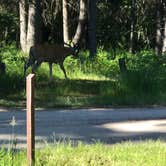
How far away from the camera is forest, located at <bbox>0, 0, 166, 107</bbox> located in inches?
614

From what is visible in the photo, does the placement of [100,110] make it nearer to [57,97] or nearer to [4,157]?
[57,97]

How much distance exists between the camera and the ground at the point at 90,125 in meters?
9.52

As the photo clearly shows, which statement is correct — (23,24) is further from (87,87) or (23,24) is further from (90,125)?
(90,125)

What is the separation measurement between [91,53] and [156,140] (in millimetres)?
16424

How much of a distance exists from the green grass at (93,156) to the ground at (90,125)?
43.3 inches

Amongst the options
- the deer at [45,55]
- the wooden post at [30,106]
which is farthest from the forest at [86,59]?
the wooden post at [30,106]

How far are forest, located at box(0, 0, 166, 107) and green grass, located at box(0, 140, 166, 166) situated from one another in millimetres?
6237

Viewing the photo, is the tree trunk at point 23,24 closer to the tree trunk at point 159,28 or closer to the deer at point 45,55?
the tree trunk at point 159,28

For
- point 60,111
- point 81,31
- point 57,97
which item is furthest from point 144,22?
point 60,111

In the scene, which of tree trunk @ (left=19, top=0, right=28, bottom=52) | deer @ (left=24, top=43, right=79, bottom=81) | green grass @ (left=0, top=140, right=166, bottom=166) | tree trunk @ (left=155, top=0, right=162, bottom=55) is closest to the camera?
green grass @ (left=0, top=140, right=166, bottom=166)

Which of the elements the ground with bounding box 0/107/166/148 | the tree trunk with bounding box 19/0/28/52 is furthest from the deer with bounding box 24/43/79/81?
the tree trunk with bounding box 19/0/28/52

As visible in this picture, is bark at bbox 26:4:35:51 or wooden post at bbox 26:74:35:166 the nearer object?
wooden post at bbox 26:74:35:166

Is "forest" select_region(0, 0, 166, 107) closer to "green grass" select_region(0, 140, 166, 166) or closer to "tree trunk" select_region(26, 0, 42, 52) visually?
"tree trunk" select_region(26, 0, 42, 52)

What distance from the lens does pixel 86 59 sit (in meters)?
23.4
